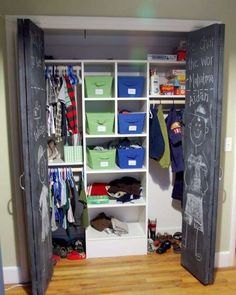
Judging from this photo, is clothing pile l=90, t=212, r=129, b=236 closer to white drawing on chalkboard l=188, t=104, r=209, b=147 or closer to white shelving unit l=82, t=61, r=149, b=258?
white shelving unit l=82, t=61, r=149, b=258

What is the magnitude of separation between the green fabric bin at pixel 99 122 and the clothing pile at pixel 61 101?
0.15 metres

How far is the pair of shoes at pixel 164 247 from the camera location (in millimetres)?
3080

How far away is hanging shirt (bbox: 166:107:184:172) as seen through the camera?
117 inches

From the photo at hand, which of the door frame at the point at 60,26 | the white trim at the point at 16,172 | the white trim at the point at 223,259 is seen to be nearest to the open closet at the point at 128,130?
the door frame at the point at 60,26

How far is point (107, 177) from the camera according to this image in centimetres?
326

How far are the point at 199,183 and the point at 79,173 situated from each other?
123 centimetres

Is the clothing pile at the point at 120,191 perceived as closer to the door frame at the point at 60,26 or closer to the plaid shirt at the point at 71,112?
the plaid shirt at the point at 71,112

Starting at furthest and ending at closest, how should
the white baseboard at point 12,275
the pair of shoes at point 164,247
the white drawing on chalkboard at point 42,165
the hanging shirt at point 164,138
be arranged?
1. the pair of shoes at point 164,247
2. the hanging shirt at point 164,138
3. the white baseboard at point 12,275
4. the white drawing on chalkboard at point 42,165

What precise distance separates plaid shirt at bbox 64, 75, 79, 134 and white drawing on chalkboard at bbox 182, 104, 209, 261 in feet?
3.51

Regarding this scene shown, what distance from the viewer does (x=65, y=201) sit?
2.86 meters

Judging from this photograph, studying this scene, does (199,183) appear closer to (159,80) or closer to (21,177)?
(159,80)

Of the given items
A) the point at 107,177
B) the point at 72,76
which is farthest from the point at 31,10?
the point at 107,177

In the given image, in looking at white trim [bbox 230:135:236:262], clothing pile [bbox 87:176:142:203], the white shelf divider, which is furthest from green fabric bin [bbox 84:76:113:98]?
white trim [bbox 230:135:236:262]

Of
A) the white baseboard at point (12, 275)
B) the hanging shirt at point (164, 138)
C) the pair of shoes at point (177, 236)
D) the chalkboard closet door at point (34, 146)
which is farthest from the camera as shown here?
the pair of shoes at point (177, 236)
